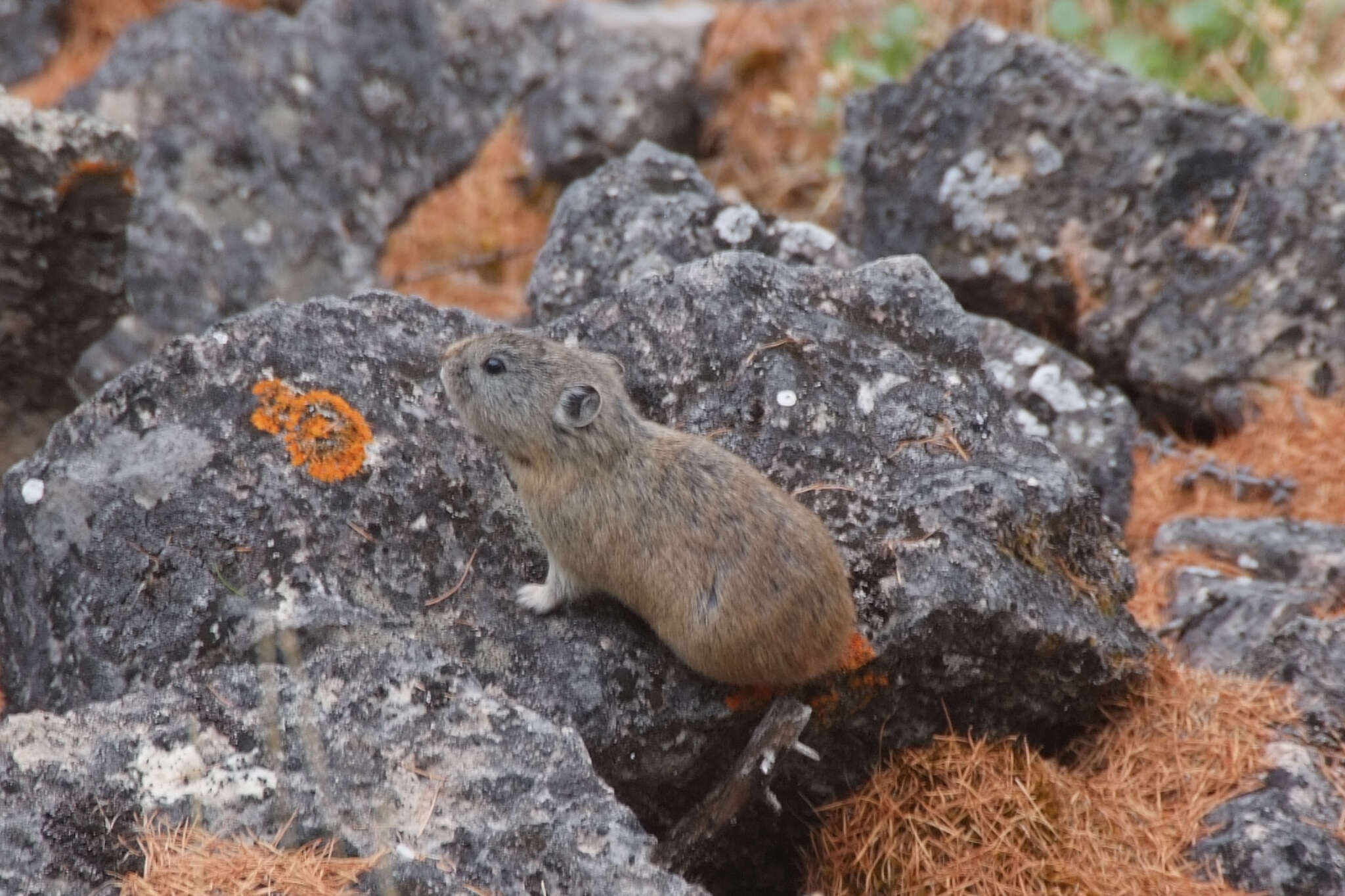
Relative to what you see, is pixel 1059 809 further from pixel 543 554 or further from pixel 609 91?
pixel 609 91

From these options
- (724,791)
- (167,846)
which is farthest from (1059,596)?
(167,846)

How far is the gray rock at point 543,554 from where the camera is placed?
4.09 metres

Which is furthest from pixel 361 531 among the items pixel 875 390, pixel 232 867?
pixel 875 390

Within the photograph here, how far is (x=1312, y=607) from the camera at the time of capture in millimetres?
5477

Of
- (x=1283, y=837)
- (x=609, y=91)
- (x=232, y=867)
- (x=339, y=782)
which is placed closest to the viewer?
(x=232, y=867)

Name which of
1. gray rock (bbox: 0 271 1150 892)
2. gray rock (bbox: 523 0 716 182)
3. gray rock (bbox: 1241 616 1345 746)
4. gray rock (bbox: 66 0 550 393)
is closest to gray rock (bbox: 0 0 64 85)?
gray rock (bbox: 66 0 550 393)

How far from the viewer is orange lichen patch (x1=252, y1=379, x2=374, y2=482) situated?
4355 millimetres

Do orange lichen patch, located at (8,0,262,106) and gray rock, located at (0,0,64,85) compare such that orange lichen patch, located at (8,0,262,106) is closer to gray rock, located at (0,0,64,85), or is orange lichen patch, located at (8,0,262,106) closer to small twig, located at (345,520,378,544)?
gray rock, located at (0,0,64,85)

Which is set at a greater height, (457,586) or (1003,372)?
(457,586)

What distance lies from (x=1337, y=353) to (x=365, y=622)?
590 centimetres

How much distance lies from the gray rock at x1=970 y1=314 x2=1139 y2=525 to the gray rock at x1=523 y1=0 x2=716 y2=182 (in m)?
5.74

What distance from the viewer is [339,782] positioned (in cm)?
342

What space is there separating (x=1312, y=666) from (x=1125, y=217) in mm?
3444

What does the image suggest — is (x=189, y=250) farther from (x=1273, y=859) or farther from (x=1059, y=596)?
(x=1273, y=859)
